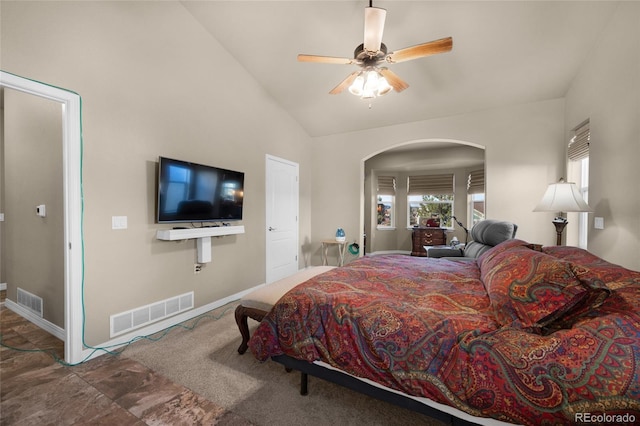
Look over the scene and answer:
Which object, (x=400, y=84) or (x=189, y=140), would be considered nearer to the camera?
(x=400, y=84)

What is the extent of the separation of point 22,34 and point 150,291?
2259 mm

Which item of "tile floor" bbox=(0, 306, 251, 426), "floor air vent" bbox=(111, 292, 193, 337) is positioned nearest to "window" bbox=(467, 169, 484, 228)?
"floor air vent" bbox=(111, 292, 193, 337)

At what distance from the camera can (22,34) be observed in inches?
73.5

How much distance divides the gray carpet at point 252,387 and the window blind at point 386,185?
586 cm

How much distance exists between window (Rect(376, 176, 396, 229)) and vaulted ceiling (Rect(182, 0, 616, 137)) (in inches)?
135

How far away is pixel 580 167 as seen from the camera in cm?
332

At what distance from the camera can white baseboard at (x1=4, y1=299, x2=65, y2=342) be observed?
2.46 m

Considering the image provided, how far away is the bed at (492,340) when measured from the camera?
0.93 metres

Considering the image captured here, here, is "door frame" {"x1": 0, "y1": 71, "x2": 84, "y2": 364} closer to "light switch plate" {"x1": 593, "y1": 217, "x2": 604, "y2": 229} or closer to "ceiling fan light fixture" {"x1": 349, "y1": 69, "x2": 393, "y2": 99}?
"ceiling fan light fixture" {"x1": 349, "y1": 69, "x2": 393, "y2": 99}

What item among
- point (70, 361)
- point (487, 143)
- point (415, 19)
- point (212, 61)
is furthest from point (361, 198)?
point (70, 361)

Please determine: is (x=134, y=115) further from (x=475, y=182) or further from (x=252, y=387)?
(x=475, y=182)

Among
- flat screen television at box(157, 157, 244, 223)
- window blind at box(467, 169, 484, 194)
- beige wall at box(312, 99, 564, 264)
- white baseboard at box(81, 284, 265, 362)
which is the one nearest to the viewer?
white baseboard at box(81, 284, 265, 362)

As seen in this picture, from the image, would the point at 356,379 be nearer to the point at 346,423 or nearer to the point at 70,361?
Result: the point at 346,423

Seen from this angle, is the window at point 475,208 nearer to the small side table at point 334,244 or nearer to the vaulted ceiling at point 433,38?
the vaulted ceiling at point 433,38
